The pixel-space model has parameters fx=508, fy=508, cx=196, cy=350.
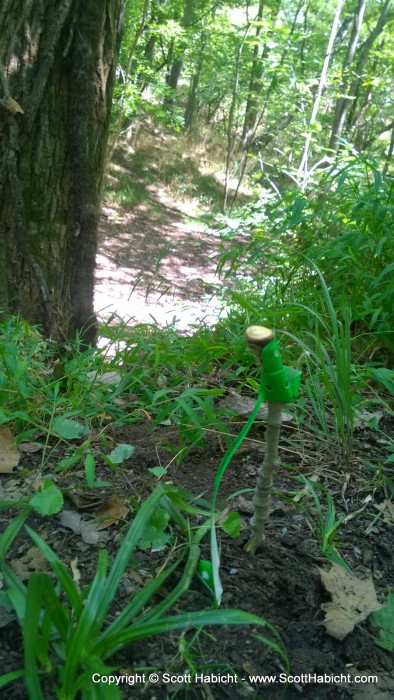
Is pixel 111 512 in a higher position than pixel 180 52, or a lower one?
lower

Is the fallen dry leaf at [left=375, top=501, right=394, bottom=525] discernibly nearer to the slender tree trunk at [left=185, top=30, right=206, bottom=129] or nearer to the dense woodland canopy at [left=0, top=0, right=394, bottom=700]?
the dense woodland canopy at [left=0, top=0, right=394, bottom=700]

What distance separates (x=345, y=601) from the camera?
40.3 inches

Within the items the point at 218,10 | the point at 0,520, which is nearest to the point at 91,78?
the point at 0,520

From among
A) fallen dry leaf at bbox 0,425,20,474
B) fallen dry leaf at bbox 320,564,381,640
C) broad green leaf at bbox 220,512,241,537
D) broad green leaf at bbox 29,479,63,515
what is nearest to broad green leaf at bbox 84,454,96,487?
broad green leaf at bbox 29,479,63,515

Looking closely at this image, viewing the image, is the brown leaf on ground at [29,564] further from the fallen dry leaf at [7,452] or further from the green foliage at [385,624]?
the green foliage at [385,624]

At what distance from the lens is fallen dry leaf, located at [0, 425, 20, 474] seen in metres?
1.40

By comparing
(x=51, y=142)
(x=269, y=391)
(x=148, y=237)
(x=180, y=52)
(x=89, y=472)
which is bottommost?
(x=148, y=237)

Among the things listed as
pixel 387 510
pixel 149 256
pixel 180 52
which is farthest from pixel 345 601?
pixel 180 52

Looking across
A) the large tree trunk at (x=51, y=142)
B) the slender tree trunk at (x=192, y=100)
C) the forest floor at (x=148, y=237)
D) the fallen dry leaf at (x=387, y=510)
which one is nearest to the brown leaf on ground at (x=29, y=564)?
the fallen dry leaf at (x=387, y=510)

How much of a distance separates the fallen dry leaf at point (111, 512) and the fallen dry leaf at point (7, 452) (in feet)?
1.02

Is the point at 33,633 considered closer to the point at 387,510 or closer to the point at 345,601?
the point at 345,601

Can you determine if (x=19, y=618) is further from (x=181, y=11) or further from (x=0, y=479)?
(x=181, y=11)

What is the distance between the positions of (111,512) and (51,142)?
222 centimetres

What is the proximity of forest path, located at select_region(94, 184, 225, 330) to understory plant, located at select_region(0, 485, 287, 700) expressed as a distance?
694 cm
